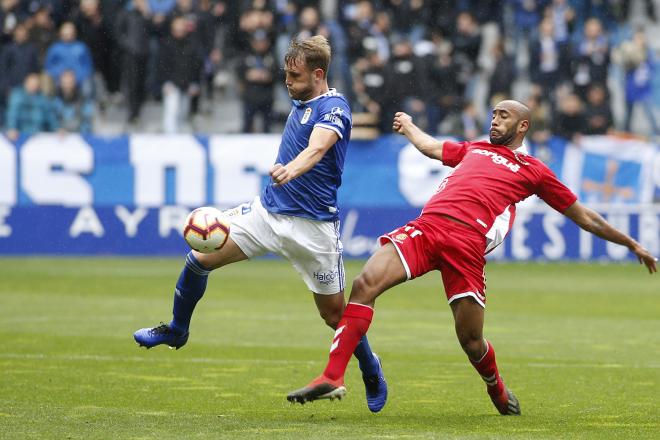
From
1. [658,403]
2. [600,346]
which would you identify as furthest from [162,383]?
[600,346]

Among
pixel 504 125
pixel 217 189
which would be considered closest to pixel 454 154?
pixel 504 125

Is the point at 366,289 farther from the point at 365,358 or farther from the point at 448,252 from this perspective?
the point at 365,358

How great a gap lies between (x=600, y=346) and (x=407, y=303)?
4683 millimetres

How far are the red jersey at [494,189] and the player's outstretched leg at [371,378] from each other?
1012mm

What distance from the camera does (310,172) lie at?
8797mm

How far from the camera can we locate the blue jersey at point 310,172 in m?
8.69

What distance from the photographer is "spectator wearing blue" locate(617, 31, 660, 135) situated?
25656mm

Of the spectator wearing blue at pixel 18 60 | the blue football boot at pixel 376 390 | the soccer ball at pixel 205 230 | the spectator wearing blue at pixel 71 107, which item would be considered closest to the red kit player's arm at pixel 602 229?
the blue football boot at pixel 376 390

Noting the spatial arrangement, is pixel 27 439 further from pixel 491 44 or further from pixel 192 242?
pixel 491 44

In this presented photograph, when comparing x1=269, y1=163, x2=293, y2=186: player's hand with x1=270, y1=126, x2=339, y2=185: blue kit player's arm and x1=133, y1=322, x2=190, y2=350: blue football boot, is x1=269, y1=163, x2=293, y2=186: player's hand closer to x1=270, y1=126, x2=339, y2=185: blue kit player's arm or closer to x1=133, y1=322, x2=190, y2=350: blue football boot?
x1=270, y1=126, x2=339, y2=185: blue kit player's arm

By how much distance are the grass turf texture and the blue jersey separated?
4.22ft

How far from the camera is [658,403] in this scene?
360 inches

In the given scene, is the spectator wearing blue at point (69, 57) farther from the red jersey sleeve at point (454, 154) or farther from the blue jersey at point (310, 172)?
the red jersey sleeve at point (454, 154)

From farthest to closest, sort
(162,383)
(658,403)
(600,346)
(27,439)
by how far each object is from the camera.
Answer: (600,346) < (162,383) < (658,403) < (27,439)
